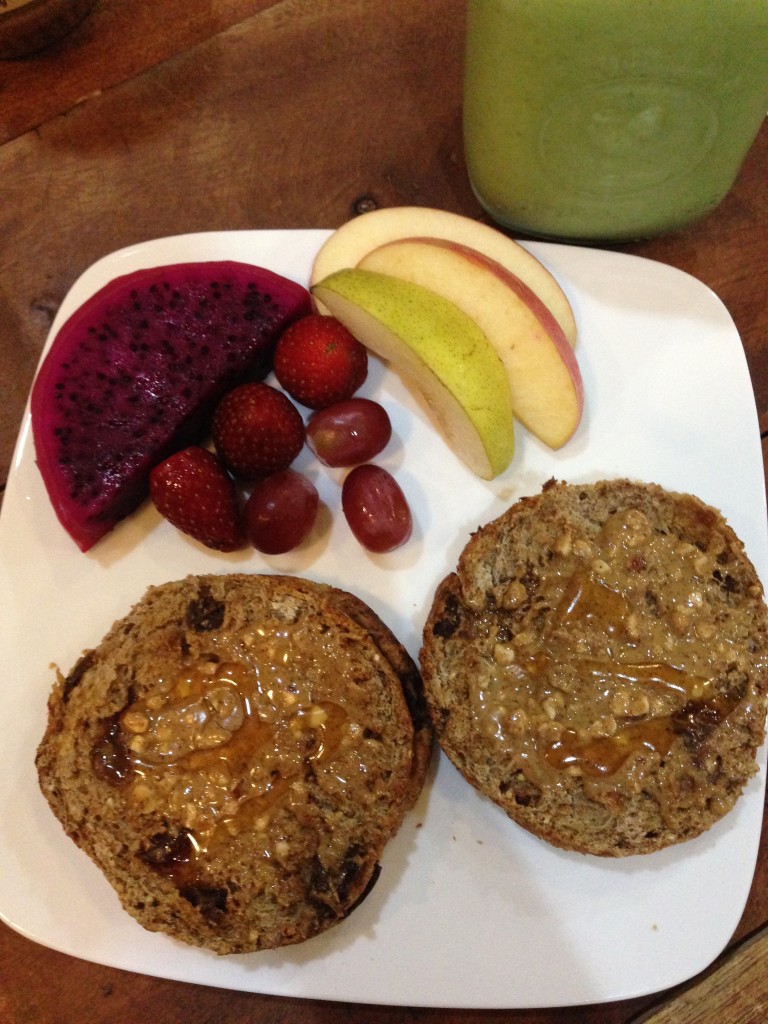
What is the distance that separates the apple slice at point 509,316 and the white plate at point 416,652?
0.11 m

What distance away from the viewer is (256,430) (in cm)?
156

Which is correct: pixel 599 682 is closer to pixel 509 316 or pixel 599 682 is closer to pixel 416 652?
pixel 416 652

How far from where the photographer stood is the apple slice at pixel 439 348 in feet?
4.81

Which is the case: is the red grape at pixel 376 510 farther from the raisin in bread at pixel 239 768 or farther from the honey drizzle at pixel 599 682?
the honey drizzle at pixel 599 682

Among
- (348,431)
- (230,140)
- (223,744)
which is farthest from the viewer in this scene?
(230,140)

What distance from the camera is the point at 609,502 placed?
1512 mm

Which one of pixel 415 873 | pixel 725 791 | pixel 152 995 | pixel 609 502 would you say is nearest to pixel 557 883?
pixel 415 873

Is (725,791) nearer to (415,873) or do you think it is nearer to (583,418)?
(415,873)

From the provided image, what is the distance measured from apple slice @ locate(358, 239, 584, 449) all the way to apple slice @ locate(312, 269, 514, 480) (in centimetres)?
4

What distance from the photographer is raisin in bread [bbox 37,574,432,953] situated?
52.7 inches

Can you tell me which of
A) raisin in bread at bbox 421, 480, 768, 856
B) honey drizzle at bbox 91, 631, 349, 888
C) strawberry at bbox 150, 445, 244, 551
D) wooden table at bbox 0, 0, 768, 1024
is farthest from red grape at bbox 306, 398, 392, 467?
wooden table at bbox 0, 0, 768, 1024

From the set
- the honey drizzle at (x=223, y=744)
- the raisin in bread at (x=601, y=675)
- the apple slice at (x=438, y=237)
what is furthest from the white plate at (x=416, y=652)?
the honey drizzle at (x=223, y=744)

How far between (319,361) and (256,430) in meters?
0.21

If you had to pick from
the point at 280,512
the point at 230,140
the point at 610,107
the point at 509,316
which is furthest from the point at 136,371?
the point at 610,107
